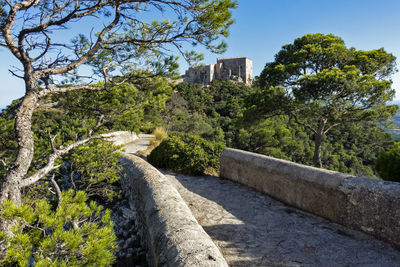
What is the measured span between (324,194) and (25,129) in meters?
4.04

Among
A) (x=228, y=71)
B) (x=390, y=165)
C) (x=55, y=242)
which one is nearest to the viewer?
(x=55, y=242)

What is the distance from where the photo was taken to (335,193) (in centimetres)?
309

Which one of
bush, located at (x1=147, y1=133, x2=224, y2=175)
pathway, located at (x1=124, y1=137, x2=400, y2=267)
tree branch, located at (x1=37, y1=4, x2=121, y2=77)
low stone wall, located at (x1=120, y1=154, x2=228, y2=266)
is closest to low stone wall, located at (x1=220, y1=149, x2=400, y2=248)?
pathway, located at (x1=124, y1=137, x2=400, y2=267)

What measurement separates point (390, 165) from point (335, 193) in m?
3.30

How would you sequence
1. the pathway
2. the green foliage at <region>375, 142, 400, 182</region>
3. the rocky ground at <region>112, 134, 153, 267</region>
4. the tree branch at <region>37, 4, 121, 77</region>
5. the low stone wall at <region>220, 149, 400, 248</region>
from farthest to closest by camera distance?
the green foliage at <region>375, 142, 400, 182</region>
the rocky ground at <region>112, 134, 153, 267</region>
the tree branch at <region>37, 4, 121, 77</region>
the low stone wall at <region>220, 149, 400, 248</region>
the pathway

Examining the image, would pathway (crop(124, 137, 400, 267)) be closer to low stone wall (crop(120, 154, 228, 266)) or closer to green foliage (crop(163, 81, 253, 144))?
low stone wall (crop(120, 154, 228, 266))

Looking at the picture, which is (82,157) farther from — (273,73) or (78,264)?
(273,73)

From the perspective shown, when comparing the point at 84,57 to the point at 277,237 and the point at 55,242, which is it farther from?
the point at 277,237

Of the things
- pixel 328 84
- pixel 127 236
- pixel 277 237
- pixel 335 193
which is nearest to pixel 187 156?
pixel 127 236

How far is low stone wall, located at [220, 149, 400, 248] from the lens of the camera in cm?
253

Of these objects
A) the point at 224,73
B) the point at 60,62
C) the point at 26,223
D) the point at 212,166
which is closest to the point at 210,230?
the point at 26,223

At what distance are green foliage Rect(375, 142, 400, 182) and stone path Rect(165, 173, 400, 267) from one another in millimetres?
3212

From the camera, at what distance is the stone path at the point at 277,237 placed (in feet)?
7.89

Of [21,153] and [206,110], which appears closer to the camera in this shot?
[21,153]
